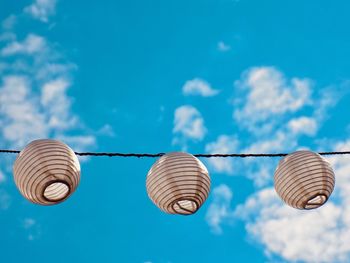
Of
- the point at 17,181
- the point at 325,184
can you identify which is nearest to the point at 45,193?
the point at 17,181

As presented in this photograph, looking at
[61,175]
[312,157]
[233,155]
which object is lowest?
[61,175]

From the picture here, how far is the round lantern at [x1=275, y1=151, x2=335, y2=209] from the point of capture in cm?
630

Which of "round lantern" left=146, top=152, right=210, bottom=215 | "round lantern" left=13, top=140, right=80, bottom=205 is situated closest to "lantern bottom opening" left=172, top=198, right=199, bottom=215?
"round lantern" left=146, top=152, right=210, bottom=215

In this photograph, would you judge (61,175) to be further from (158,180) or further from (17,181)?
(158,180)

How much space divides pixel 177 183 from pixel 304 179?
1331mm

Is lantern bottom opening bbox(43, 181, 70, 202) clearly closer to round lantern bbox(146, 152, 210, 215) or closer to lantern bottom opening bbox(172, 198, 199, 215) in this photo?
round lantern bbox(146, 152, 210, 215)

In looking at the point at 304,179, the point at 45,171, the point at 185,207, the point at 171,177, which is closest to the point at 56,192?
the point at 45,171

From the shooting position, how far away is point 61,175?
5.43m

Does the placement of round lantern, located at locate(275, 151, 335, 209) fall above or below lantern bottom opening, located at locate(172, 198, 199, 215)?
above

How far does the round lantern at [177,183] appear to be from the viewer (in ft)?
19.0

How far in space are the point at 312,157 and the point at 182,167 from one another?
1.42 m

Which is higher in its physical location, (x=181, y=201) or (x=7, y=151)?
(x=7, y=151)

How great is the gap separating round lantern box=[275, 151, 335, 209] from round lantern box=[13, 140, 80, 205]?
207 cm

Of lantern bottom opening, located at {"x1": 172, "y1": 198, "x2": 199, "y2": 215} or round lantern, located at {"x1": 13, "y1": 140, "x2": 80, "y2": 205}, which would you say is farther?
lantern bottom opening, located at {"x1": 172, "y1": 198, "x2": 199, "y2": 215}
